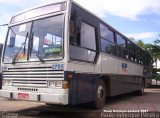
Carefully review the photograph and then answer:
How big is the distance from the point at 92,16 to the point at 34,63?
8.83ft

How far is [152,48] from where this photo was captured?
29.5 meters

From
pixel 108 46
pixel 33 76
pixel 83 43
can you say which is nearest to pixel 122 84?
pixel 108 46

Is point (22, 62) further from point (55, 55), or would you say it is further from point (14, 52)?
point (55, 55)

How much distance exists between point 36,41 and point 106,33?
3.51m

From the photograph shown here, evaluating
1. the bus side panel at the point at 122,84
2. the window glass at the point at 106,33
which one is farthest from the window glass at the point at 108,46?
the bus side panel at the point at 122,84

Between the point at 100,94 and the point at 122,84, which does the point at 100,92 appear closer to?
the point at 100,94

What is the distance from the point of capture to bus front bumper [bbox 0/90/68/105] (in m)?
7.93

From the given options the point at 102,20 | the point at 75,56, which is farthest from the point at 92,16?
the point at 75,56

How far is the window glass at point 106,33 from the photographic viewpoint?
36.0 ft

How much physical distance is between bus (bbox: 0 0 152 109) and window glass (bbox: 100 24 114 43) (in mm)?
127

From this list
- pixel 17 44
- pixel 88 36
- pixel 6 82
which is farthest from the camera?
pixel 88 36

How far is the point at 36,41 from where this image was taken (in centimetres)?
882

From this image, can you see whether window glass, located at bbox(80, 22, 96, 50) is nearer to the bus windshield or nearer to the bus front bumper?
the bus windshield

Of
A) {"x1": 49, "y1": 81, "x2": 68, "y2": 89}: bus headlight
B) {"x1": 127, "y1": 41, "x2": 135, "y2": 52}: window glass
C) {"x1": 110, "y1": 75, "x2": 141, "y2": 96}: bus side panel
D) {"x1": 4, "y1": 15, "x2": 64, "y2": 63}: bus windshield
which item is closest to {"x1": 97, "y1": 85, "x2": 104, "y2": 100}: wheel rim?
{"x1": 110, "y1": 75, "x2": 141, "y2": 96}: bus side panel
